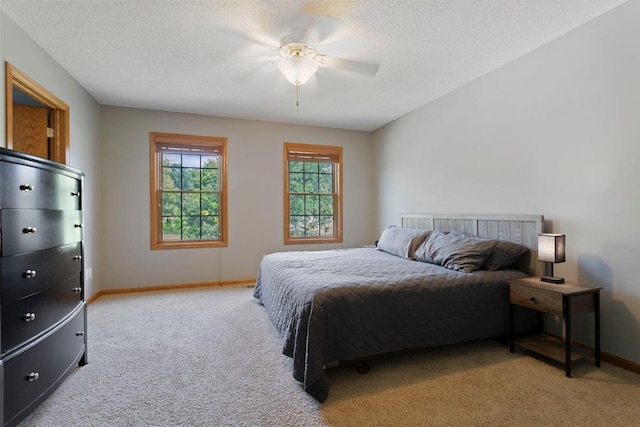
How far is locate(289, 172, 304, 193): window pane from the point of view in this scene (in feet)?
16.8

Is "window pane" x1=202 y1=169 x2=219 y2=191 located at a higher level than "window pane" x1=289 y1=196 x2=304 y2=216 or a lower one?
higher

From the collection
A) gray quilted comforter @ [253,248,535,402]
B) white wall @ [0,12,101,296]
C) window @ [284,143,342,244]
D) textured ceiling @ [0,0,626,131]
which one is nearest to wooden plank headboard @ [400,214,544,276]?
gray quilted comforter @ [253,248,535,402]

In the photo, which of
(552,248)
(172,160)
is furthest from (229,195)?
(552,248)

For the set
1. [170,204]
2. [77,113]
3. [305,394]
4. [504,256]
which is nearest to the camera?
[305,394]

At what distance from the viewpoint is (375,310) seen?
2.10 metres

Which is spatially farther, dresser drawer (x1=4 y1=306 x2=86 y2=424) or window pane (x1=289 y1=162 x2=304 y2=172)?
window pane (x1=289 y1=162 x2=304 y2=172)

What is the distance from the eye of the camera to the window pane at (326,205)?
17.4 feet

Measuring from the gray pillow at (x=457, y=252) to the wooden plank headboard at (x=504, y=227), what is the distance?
0.28m

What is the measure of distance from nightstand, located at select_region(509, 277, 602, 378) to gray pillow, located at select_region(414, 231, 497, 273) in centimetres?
34

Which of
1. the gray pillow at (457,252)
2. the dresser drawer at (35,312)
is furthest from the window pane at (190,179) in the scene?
the gray pillow at (457,252)

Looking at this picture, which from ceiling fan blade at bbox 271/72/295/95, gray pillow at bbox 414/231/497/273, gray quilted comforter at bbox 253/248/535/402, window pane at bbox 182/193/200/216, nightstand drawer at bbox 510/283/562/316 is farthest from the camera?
window pane at bbox 182/193/200/216

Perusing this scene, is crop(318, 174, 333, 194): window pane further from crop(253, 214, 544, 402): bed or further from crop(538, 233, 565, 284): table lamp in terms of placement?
crop(538, 233, 565, 284): table lamp

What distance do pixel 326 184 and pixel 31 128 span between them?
3.76 meters

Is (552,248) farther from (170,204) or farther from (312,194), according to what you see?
(170,204)
